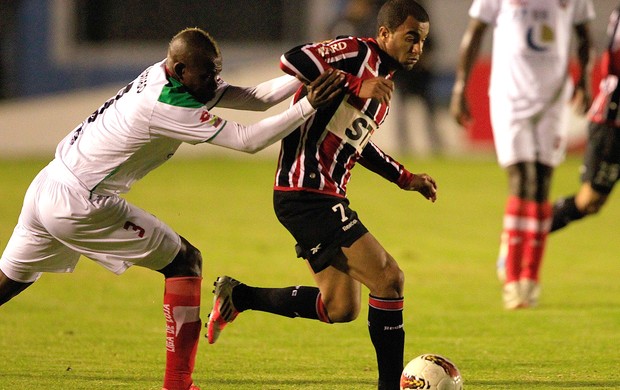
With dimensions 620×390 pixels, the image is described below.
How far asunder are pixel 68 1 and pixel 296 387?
20569mm

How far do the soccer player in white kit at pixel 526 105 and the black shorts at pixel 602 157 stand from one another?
1.61ft

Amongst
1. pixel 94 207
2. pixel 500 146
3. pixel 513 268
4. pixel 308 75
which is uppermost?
pixel 308 75

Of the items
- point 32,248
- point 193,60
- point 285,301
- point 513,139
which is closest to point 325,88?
point 193,60

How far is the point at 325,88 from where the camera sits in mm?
5535

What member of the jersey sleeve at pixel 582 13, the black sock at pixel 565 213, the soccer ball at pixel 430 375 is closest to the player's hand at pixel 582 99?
the jersey sleeve at pixel 582 13

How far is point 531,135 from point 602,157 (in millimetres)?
990

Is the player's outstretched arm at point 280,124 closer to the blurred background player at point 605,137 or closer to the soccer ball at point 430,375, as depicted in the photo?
the soccer ball at point 430,375

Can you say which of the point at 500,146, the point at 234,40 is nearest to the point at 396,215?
the point at 500,146

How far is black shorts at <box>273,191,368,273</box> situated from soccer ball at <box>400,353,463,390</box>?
67cm

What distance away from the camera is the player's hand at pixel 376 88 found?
5559mm

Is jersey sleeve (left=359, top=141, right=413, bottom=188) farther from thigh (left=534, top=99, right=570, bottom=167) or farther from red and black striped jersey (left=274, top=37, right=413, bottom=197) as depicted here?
thigh (left=534, top=99, right=570, bottom=167)

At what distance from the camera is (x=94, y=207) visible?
574 cm

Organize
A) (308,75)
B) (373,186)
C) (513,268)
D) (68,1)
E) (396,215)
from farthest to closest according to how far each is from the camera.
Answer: (68,1)
(373,186)
(396,215)
(513,268)
(308,75)

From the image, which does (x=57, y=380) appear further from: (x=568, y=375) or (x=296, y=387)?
(x=568, y=375)
